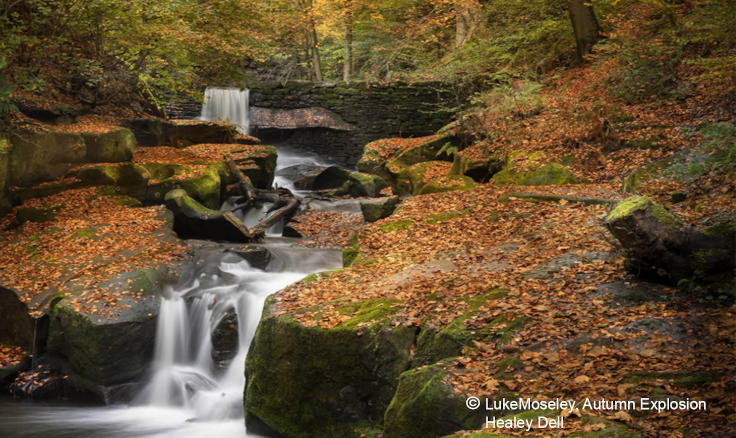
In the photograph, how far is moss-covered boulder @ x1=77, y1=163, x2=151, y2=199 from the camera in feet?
39.4

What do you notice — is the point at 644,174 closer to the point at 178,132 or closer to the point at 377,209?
the point at 377,209

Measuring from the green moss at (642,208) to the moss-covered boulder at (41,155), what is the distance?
36.1 ft

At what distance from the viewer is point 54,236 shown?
10.1 metres

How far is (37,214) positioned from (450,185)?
9230 millimetres

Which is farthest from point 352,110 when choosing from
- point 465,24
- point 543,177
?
point 543,177

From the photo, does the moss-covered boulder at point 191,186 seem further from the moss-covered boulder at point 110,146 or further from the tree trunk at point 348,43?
the tree trunk at point 348,43

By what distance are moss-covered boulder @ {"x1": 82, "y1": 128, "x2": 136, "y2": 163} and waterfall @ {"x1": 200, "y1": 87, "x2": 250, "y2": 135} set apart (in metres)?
7.47

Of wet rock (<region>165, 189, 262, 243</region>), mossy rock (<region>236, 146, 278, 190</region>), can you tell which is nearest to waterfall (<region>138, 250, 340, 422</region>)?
wet rock (<region>165, 189, 262, 243</region>)

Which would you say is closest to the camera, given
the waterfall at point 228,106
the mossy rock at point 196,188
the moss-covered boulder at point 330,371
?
the moss-covered boulder at point 330,371

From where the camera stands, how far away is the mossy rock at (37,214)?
10758mm

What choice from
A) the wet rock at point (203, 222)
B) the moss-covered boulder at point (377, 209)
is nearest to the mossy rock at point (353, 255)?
the moss-covered boulder at point (377, 209)

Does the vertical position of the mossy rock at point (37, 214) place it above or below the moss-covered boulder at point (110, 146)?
below

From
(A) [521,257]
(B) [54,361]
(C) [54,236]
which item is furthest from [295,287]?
(C) [54,236]

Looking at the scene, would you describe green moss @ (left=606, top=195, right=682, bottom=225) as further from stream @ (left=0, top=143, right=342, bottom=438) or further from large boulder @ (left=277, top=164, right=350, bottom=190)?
large boulder @ (left=277, top=164, right=350, bottom=190)
